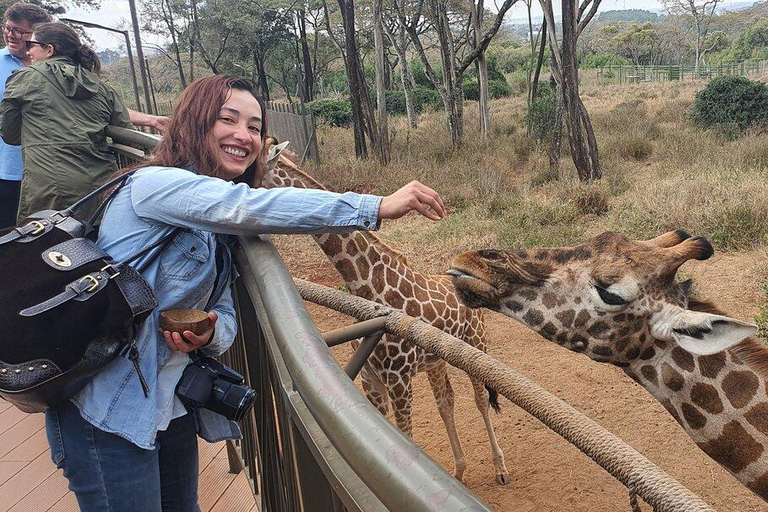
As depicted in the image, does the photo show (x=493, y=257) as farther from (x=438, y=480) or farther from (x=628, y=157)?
(x=628, y=157)

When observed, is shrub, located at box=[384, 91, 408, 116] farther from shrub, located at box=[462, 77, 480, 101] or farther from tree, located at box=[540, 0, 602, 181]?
tree, located at box=[540, 0, 602, 181]

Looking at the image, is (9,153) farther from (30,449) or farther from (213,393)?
(213,393)

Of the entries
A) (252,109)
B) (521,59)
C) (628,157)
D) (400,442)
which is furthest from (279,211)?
(521,59)

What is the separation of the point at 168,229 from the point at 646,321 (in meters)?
1.69

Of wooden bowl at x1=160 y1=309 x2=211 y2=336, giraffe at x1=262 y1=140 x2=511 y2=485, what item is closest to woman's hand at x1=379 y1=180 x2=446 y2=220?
wooden bowl at x1=160 y1=309 x2=211 y2=336

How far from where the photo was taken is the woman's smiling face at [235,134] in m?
1.56

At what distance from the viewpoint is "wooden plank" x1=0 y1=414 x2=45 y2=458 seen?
2.62 m

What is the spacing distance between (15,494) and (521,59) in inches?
1821

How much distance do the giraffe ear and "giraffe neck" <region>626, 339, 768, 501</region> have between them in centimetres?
23

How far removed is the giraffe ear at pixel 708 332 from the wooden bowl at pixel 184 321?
1.50 meters

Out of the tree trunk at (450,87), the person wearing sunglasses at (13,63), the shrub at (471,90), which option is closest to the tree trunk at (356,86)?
the tree trunk at (450,87)

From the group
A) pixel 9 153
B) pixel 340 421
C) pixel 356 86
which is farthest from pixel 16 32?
pixel 356 86

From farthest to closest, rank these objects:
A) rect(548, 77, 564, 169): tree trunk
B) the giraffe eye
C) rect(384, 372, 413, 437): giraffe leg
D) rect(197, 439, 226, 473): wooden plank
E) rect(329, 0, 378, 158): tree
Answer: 1. rect(329, 0, 378, 158): tree
2. rect(548, 77, 564, 169): tree trunk
3. rect(384, 372, 413, 437): giraffe leg
4. rect(197, 439, 226, 473): wooden plank
5. the giraffe eye

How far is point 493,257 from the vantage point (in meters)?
2.26
